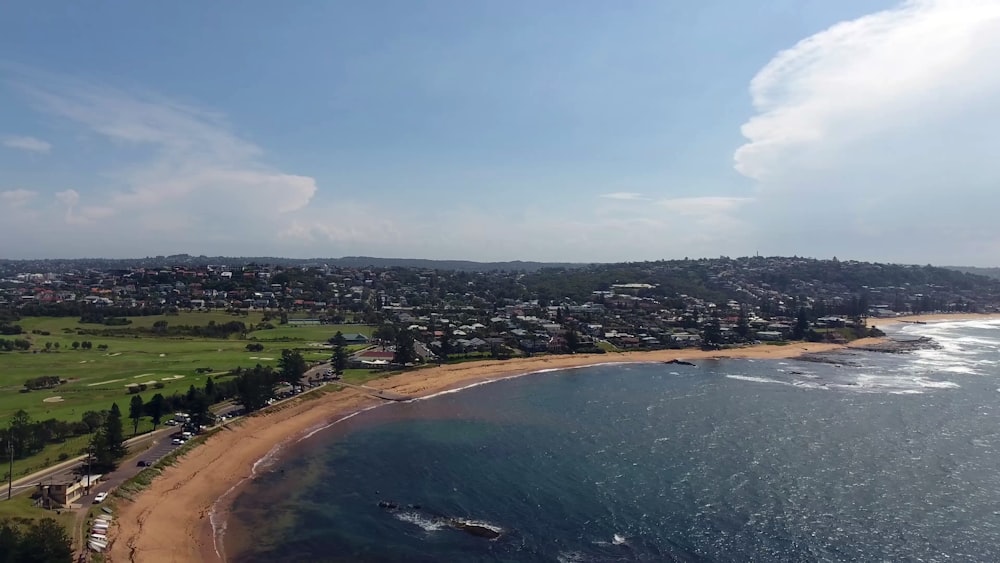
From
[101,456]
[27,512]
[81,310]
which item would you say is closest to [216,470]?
[101,456]

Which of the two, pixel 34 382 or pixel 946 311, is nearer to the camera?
pixel 34 382

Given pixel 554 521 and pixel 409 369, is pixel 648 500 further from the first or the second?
pixel 409 369

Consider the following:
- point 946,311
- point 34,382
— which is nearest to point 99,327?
point 34,382

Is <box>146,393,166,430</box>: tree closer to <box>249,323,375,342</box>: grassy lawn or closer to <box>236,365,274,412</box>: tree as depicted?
<box>236,365,274,412</box>: tree

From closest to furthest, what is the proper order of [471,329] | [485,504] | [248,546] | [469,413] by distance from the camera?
[248,546] < [485,504] < [469,413] < [471,329]

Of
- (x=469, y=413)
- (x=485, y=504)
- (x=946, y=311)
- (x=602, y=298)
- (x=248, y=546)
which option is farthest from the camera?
(x=946, y=311)

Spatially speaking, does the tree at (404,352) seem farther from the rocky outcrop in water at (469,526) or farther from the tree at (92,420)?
the rocky outcrop in water at (469,526)
